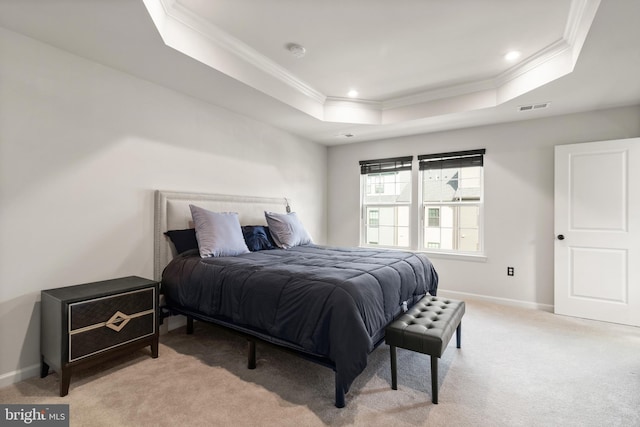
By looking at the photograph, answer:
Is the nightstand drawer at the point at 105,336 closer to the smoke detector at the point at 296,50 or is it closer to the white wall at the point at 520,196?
the smoke detector at the point at 296,50

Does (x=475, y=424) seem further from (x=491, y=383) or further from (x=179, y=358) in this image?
(x=179, y=358)

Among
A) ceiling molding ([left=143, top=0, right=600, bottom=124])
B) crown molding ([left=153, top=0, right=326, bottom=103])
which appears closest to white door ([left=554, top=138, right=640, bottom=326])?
ceiling molding ([left=143, top=0, right=600, bottom=124])

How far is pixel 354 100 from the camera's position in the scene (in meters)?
3.98

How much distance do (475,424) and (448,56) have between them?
293cm

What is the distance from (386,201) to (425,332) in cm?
329

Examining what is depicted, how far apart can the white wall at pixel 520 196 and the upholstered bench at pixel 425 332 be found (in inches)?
80.6

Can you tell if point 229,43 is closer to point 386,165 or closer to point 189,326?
point 189,326

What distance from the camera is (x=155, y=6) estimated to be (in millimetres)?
1994

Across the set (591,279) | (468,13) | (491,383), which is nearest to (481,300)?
(591,279)

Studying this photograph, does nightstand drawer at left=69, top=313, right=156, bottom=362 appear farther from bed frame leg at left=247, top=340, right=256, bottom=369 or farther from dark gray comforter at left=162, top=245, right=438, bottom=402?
bed frame leg at left=247, top=340, right=256, bottom=369

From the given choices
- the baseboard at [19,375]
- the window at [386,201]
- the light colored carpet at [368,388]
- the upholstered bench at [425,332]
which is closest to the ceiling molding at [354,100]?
the window at [386,201]

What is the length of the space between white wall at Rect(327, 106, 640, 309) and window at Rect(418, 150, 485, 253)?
5.6 inches

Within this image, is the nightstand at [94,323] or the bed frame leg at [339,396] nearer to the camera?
the bed frame leg at [339,396]

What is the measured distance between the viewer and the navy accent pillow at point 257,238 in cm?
338
